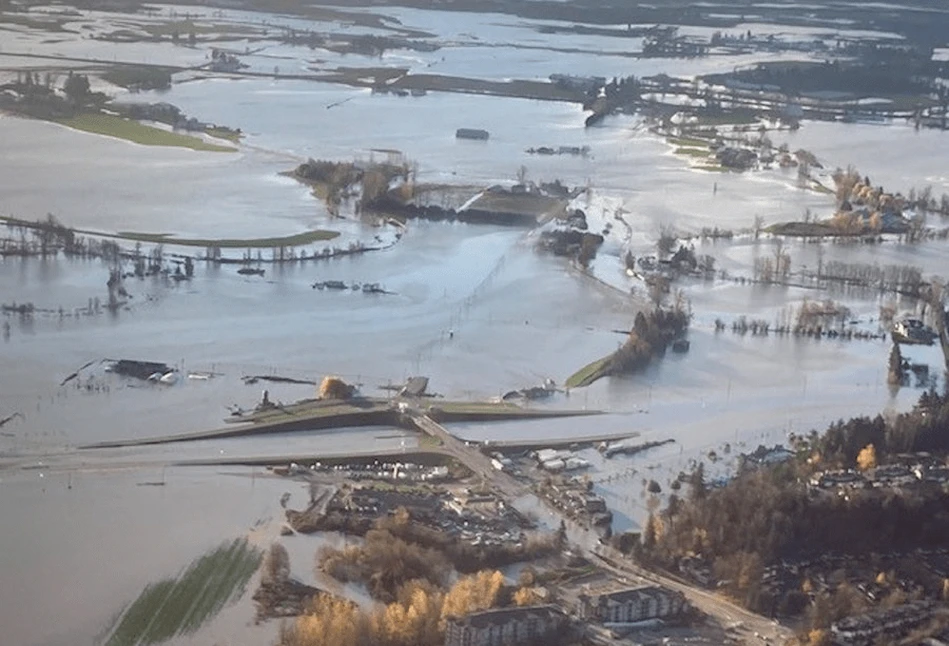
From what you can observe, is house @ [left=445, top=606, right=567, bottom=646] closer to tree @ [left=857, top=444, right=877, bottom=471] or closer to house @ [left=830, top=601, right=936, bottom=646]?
house @ [left=830, top=601, right=936, bottom=646]

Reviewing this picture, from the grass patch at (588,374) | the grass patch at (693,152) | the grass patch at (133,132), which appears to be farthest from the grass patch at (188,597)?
the grass patch at (693,152)

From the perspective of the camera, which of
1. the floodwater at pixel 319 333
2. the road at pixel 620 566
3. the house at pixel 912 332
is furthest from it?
the house at pixel 912 332

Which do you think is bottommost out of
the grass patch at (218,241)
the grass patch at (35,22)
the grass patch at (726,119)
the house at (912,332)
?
the house at (912,332)

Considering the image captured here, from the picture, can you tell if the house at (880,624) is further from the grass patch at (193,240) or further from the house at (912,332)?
the grass patch at (193,240)

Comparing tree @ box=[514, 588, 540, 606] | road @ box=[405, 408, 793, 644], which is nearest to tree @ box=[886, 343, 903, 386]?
road @ box=[405, 408, 793, 644]

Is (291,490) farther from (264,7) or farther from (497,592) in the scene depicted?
(264,7)

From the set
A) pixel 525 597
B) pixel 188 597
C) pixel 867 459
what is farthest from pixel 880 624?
pixel 188 597

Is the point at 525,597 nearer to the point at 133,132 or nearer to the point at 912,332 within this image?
the point at 912,332
